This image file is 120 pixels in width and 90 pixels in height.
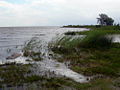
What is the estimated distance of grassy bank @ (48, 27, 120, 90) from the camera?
31.5ft

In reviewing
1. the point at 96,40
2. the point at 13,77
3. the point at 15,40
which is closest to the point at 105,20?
the point at 15,40

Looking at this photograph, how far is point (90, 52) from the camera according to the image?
1370 centimetres

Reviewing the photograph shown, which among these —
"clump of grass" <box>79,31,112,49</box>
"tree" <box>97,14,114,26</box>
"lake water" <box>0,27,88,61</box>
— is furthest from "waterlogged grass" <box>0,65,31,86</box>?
"tree" <box>97,14,114,26</box>

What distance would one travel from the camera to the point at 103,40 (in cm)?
1452

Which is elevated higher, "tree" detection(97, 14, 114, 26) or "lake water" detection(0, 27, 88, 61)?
"tree" detection(97, 14, 114, 26)

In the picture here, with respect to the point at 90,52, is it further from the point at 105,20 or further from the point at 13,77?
the point at 105,20

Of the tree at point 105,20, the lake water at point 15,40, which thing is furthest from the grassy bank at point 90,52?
the tree at point 105,20

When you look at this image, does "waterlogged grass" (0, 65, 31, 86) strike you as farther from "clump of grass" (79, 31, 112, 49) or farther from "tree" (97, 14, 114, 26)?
"tree" (97, 14, 114, 26)

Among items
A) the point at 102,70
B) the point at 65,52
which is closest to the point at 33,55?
the point at 65,52

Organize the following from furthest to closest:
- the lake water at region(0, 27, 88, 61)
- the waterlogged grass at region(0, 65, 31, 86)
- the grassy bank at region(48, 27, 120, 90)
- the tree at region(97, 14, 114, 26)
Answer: the tree at region(97, 14, 114, 26), the lake water at region(0, 27, 88, 61), the grassy bank at region(48, 27, 120, 90), the waterlogged grass at region(0, 65, 31, 86)

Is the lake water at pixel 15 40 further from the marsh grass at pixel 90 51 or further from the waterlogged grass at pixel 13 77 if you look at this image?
the marsh grass at pixel 90 51

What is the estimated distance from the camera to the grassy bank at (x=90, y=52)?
379 inches

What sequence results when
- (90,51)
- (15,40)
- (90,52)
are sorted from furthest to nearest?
1. (15,40)
2. (90,51)
3. (90,52)

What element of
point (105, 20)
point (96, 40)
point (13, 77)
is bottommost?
point (13, 77)
